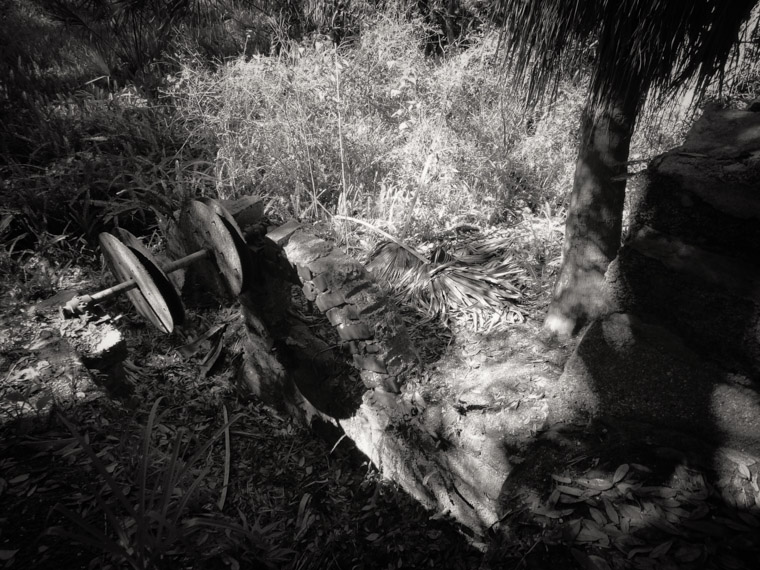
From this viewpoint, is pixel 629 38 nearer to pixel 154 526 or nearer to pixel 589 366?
pixel 589 366

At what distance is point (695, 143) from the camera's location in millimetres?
1439

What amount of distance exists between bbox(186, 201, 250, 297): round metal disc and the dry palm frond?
3.58 ft

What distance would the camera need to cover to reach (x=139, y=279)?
2.05 m

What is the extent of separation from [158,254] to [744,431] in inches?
135

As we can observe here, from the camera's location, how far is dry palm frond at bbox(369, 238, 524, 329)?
2857 millimetres

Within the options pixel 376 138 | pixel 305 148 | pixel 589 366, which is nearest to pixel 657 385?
pixel 589 366

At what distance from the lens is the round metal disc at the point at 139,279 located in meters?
1.99

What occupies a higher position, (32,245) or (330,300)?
(330,300)

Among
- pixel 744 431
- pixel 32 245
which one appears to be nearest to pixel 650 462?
pixel 744 431

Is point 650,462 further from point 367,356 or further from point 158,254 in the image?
point 158,254

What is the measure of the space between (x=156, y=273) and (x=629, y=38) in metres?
2.16

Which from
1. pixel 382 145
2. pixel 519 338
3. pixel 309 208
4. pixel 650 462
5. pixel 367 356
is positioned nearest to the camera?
pixel 650 462

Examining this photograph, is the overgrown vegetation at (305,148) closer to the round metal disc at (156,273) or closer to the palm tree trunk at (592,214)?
the palm tree trunk at (592,214)

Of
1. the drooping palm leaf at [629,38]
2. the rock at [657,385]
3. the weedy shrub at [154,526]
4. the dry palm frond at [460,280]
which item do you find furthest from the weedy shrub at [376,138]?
the weedy shrub at [154,526]
